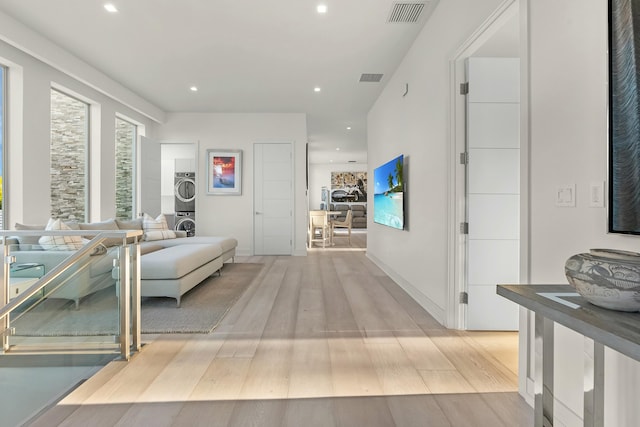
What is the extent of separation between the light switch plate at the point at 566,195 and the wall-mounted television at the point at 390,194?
8.04 feet

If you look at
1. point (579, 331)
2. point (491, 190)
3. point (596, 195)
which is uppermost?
point (491, 190)

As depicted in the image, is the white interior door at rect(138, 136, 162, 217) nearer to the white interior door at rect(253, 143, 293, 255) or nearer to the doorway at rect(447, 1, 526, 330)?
the white interior door at rect(253, 143, 293, 255)

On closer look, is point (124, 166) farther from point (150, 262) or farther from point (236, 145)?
point (150, 262)

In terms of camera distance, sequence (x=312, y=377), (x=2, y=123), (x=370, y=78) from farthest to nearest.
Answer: (x=370, y=78) → (x=2, y=123) → (x=312, y=377)

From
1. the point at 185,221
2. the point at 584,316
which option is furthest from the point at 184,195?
the point at 584,316

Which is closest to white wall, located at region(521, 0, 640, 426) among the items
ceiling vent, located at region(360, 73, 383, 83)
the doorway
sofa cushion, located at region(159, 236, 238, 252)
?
the doorway

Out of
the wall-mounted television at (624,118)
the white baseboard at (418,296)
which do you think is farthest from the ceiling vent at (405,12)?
the white baseboard at (418,296)

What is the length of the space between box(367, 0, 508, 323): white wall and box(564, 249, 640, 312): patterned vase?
1.89 meters

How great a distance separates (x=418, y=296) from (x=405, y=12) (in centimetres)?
287

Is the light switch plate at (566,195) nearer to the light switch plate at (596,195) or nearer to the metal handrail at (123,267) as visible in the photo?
the light switch plate at (596,195)

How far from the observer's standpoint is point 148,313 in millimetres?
3238

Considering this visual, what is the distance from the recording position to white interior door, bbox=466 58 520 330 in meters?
2.81

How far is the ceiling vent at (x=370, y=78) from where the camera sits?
490 cm

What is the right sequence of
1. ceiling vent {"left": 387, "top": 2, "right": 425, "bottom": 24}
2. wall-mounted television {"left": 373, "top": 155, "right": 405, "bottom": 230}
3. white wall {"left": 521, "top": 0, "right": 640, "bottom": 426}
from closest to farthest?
white wall {"left": 521, "top": 0, "right": 640, "bottom": 426}
ceiling vent {"left": 387, "top": 2, "right": 425, "bottom": 24}
wall-mounted television {"left": 373, "top": 155, "right": 405, "bottom": 230}
